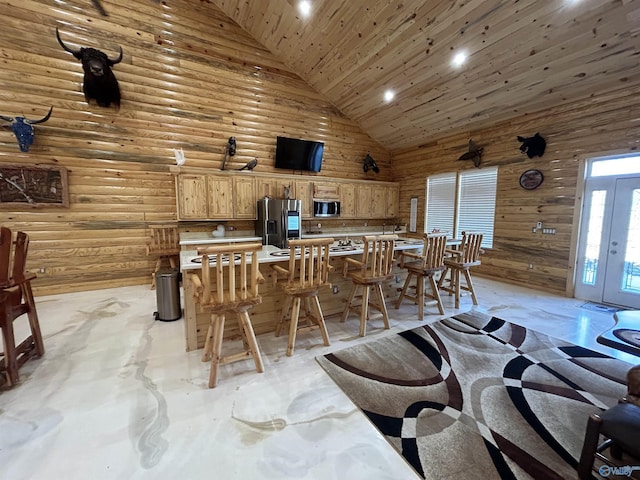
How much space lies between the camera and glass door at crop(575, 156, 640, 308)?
12.6ft

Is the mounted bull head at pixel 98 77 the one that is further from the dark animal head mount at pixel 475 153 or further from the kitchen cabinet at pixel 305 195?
the dark animal head mount at pixel 475 153

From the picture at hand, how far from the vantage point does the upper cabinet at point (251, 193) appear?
498cm

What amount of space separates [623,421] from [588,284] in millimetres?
4202

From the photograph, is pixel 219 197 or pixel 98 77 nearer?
pixel 98 77

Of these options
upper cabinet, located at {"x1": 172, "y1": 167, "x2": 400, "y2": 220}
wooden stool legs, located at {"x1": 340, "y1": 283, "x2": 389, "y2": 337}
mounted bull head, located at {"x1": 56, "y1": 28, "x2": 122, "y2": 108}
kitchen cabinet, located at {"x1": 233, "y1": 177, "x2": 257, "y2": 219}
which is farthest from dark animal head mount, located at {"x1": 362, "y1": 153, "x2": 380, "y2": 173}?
mounted bull head, located at {"x1": 56, "y1": 28, "x2": 122, "y2": 108}

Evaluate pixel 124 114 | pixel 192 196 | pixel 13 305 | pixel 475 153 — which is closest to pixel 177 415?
pixel 13 305

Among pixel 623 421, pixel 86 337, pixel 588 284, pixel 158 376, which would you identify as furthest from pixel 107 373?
pixel 588 284

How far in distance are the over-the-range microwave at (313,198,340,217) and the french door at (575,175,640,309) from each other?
4490 mm

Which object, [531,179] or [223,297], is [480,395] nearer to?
[223,297]

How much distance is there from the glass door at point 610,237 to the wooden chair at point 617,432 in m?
3.70

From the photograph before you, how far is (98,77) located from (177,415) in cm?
542

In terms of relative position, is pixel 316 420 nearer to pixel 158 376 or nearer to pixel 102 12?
pixel 158 376

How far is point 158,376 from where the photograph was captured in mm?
2289

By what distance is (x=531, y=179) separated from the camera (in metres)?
4.75
